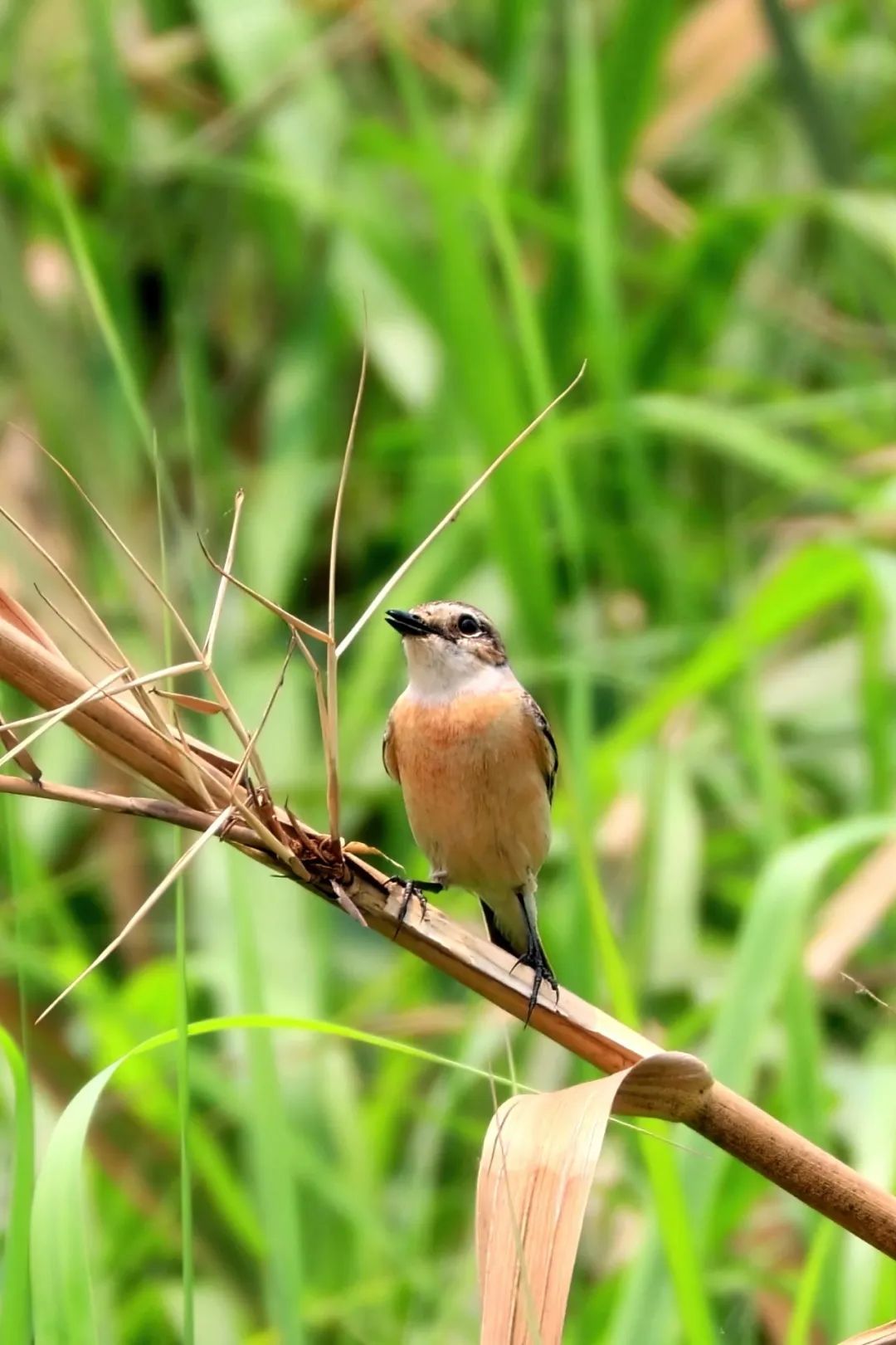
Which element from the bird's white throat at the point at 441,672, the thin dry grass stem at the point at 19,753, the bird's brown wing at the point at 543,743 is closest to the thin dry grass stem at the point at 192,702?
the thin dry grass stem at the point at 19,753

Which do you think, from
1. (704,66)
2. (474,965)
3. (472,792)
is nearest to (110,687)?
(474,965)

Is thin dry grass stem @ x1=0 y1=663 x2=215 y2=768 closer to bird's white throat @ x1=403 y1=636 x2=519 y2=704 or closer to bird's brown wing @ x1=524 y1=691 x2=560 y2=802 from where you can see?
bird's white throat @ x1=403 y1=636 x2=519 y2=704

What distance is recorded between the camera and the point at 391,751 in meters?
3.24

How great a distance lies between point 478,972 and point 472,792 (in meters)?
1.37

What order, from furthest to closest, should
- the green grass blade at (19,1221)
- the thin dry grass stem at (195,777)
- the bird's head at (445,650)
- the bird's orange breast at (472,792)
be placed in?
1. the bird's head at (445,650)
2. the bird's orange breast at (472,792)
3. the green grass blade at (19,1221)
4. the thin dry grass stem at (195,777)

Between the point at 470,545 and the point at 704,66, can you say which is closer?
the point at 470,545

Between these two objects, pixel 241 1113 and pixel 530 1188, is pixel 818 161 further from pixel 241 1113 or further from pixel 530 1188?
pixel 530 1188

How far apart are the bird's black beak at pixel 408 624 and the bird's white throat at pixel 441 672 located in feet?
0.08

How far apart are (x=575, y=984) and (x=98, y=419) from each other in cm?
166

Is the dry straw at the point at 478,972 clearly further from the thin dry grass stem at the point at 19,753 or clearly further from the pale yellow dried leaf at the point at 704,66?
the pale yellow dried leaf at the point at 704,66

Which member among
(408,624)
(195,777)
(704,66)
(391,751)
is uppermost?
(704,66)

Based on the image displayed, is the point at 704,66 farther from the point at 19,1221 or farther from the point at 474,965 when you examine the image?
the point at 19,1221

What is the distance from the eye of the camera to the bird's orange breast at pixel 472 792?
2967mm

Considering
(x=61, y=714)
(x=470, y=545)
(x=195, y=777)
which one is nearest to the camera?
(x=61, y=714)
